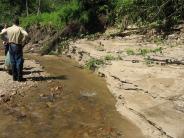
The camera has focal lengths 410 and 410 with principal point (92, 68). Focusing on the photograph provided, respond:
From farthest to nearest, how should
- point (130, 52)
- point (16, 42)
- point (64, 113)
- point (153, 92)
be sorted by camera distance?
1. point (130, 52)
2. point (16, 42)
3. point (153, 92)
4. point (64, 113)

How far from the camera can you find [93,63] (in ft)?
58.1

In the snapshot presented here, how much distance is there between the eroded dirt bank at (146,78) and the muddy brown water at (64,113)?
1.07ft

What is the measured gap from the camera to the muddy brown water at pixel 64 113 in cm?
924

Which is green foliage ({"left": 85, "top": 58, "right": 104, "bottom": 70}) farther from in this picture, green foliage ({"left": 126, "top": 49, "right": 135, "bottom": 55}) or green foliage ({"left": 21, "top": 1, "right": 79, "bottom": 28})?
green foliage ({"left": 21, "top": 1, "right": 79, "bottom": 28})

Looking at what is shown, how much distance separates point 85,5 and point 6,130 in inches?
790

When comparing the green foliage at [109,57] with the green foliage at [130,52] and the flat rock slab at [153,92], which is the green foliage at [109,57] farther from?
the flat rock slab at [153,92]

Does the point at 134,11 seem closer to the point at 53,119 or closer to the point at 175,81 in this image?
the point at 175,81

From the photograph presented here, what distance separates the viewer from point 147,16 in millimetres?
19516

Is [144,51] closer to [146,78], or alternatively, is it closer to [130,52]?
[130,52]

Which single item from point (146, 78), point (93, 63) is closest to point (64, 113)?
point (146, 78)

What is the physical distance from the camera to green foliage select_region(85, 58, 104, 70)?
682 inches

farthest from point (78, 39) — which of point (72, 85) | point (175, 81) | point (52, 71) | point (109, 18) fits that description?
point (175, 81)

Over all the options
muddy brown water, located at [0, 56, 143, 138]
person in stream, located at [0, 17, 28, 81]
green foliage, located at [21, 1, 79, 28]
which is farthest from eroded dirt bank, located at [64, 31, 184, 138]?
green foliage, located at [21, 1, 79, 28]

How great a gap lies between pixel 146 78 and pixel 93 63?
5285 millimetres
